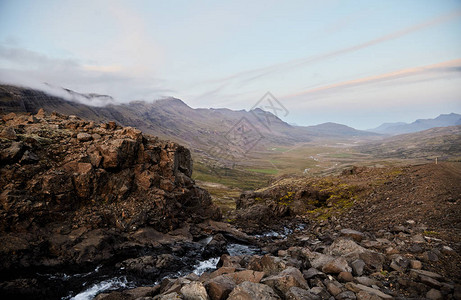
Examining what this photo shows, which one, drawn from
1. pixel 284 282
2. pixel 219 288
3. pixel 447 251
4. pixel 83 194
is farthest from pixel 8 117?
pixel 447 251

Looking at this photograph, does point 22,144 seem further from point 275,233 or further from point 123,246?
point 275,233

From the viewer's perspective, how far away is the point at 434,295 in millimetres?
10758

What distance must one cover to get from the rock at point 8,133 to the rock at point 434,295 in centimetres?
3556

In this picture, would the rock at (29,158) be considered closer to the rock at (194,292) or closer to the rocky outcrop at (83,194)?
the rocky outcrop at (83,194)

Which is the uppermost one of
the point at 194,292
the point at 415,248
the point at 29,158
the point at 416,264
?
the point at 29,158

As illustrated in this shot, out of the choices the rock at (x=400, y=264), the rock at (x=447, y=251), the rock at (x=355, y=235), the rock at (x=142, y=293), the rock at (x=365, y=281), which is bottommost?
the rock at (x=142, y=293)

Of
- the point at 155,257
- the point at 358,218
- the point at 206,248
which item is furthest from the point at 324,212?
the point at 155,257

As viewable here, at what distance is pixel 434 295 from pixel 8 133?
36.2 metres

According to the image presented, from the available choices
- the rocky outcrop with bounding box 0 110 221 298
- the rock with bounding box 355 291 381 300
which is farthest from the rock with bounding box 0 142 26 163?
the rock with bounding box 355 291 381 300

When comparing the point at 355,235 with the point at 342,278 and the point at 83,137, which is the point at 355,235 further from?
the point at 83,137

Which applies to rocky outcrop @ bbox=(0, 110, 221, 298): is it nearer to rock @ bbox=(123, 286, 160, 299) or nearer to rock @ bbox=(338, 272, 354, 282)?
rock @ bbox=(123, 286, 160, 299)

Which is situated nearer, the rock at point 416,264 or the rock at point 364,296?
the rock at point 364,296

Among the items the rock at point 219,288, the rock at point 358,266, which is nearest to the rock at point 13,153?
the rock at point 219,288

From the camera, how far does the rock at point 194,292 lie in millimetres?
12047
